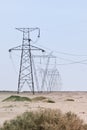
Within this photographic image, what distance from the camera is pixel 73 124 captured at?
606 inches

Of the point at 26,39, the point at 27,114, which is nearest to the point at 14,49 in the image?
the point at 26,39

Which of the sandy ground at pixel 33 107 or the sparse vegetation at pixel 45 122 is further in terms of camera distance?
the sandy ground at pixel 33 107

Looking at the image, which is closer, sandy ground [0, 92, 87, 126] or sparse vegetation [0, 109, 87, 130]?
sparse vegetation [0, 109, 87, 130]

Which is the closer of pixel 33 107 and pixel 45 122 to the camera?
pixel 45 122

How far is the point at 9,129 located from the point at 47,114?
117 centimetres

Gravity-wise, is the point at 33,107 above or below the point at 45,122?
below

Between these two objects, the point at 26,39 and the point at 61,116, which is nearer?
the point at 61,116

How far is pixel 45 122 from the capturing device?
15.1m

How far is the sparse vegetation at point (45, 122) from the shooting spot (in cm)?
1508

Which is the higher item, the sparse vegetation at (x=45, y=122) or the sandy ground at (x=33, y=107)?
the sparse vegetation at (x=45, y=122)

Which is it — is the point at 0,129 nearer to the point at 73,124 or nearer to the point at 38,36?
the point at 73,124

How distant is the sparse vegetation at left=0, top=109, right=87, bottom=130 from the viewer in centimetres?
1508

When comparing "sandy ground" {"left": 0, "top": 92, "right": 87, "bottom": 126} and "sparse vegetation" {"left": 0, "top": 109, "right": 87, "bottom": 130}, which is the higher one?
"sparse vegetation" {"left": 0, "top": 109, "right": 87, "bottom": 130}

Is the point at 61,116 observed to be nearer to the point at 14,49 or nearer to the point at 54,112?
the point at 54,112
